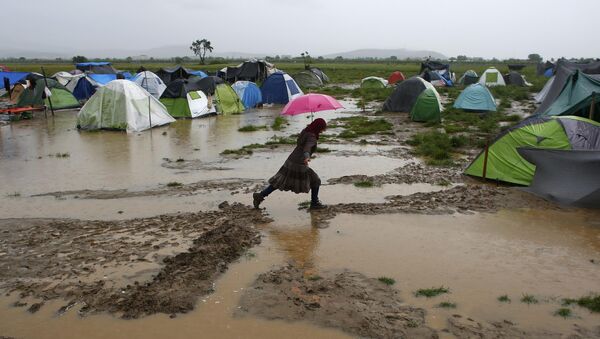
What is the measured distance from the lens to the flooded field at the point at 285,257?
475 centimetres

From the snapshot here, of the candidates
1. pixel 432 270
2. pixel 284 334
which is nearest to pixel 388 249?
pixel 432 270

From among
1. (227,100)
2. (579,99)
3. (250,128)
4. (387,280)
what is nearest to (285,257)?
(387,280)

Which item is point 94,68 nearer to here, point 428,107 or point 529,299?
point 428,107

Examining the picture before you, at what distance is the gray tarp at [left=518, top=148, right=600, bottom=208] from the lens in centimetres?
832

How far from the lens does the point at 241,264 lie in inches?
242

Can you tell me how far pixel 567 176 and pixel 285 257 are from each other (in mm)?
5724

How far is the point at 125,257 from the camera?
20.7 ft

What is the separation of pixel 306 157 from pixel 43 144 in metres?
12.1

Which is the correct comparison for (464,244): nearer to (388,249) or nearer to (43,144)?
(388,249)

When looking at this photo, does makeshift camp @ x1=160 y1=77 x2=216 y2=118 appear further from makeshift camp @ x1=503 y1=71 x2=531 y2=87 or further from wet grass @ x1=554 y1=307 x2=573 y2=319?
makeshift camp @ x1=503 y1=71 x2=531 y2=87

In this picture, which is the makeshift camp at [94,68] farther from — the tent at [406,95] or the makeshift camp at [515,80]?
the makeshift camp at [515,80]

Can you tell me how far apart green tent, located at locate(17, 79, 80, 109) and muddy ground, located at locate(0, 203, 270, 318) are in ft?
63.5

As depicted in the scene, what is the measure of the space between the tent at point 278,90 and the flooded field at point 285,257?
17.0 m

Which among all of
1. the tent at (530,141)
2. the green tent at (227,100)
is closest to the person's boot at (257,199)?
the tent at (530,141)
